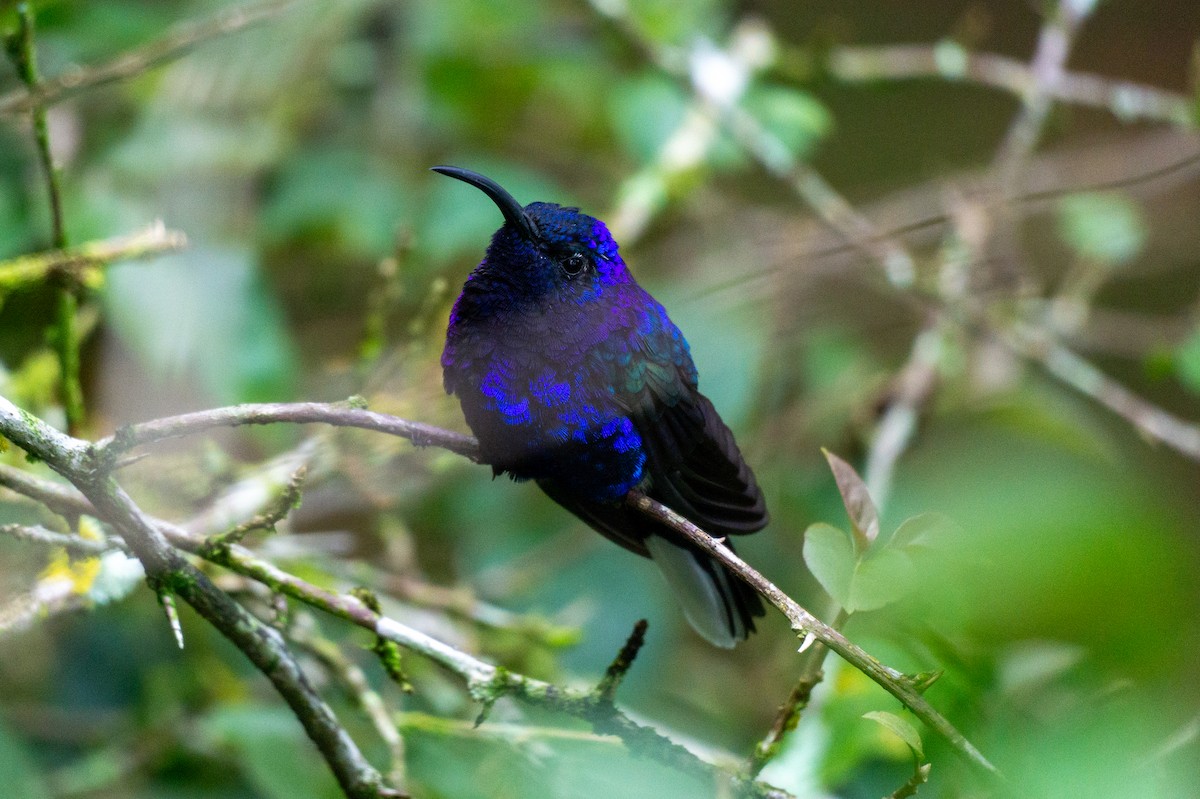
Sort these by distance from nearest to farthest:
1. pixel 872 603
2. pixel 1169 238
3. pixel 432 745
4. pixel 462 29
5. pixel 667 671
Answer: pixel 872 603, pixel 432 745, pixel 667 671, pixel 462 29, pixel 1169 238

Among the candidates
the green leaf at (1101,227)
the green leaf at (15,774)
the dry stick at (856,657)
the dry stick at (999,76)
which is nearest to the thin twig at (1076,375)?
the green leaf at (1101,227)

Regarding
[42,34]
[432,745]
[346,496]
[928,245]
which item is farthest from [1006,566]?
[928,245]

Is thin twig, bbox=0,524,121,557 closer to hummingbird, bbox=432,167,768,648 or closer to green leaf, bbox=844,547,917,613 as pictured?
hummingbird, bbox=432,167,768,648

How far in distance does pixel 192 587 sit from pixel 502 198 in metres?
0.53

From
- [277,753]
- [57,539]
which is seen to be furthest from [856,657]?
[277,753]

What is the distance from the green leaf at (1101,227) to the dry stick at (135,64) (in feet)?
8.78

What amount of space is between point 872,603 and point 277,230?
2397 millimetres

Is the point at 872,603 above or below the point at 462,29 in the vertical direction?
below

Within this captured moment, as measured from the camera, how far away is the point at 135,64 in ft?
5.74

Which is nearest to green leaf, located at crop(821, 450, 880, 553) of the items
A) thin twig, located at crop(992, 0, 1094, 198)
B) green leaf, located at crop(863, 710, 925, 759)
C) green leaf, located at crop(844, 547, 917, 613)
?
green leaf, located at crop(844, 547, 917, 613)

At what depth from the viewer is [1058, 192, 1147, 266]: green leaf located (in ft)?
11.5

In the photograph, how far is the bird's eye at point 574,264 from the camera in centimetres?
130

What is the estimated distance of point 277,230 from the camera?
298cm

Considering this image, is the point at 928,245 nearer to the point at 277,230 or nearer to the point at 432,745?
the point at 277,230
